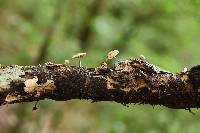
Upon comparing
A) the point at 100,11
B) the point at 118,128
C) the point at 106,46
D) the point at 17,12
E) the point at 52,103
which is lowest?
the point at 118,128

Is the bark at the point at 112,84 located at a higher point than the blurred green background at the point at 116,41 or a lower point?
lower

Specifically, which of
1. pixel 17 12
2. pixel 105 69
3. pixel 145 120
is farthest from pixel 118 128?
pixel 17 12

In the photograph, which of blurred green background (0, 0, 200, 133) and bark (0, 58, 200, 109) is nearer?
bark (0, 58, 200, 109)

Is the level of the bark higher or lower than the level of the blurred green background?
lower

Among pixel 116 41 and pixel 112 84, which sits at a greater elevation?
pixel 116 41

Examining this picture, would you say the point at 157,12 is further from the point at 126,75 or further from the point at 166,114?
the point at 126,75

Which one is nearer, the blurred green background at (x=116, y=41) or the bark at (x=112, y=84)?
the bark at (x=112, y=84)

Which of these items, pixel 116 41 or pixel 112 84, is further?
pixel 116 41

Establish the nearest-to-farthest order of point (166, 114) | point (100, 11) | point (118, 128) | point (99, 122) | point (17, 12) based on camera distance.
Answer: point (118, 128), point (166, 114), point (100, 11), point (99, 122), point (17, 12)
